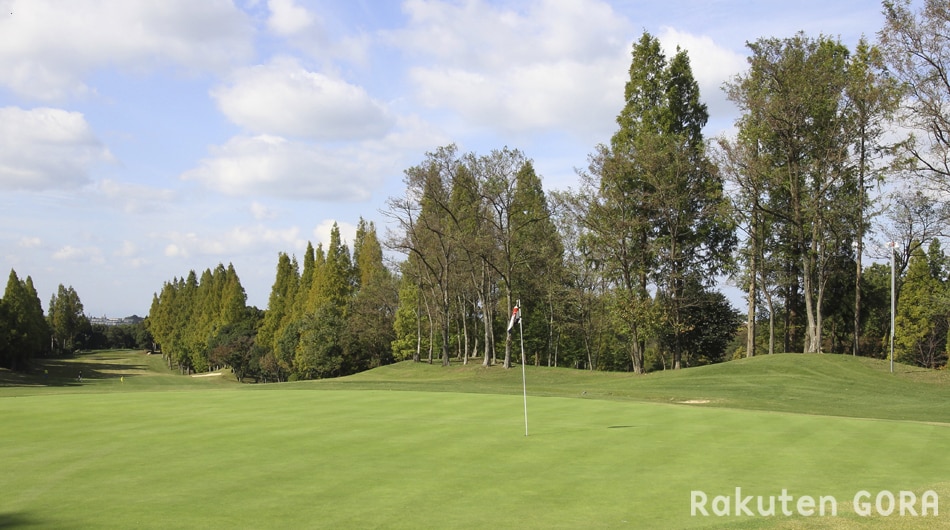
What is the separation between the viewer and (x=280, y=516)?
8.62 metres

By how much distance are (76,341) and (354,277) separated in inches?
4131

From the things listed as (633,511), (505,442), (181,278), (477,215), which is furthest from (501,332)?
(181,278)

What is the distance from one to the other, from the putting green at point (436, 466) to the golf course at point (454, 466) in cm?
5

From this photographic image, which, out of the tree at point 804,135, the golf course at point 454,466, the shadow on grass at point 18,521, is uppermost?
the tree at point 804,135

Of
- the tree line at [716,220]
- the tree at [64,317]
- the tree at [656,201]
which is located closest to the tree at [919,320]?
the tree line at [716,220]

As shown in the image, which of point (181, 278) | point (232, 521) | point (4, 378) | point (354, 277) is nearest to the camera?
point (232, 521)

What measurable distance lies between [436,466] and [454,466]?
29 cm

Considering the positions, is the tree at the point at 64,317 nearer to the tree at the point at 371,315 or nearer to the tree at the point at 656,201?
the tree at the point at 371,315

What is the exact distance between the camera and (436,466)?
11.6 metres

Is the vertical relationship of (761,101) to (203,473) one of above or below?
above

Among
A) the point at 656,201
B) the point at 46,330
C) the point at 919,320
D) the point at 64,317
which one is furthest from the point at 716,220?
the point at 64,317

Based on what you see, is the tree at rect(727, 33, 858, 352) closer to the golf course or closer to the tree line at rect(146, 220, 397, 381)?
the golf course

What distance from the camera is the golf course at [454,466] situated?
879 centimetres

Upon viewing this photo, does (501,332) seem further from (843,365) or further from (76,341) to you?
(76,341)
